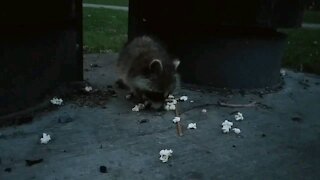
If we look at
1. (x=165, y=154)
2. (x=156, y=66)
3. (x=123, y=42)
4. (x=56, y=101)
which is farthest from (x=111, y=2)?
(x=165, y=154)

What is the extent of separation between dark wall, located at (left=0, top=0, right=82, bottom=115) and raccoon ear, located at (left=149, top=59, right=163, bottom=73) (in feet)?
3.87

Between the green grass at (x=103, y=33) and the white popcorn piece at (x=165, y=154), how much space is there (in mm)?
5421

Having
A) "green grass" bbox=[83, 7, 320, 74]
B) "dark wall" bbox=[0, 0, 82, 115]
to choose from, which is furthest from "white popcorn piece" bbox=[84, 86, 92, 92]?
"green grass" bbox=[83, 7, 320, 74]

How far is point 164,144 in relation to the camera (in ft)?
13.9

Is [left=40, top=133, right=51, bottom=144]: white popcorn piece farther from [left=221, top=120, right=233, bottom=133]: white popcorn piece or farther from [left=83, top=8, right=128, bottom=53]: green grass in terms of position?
[left=83, top=8, right=128, bottom=53]: green grass

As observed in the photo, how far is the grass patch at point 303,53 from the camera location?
8.42m

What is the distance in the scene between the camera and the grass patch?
842 cm

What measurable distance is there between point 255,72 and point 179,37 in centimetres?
115

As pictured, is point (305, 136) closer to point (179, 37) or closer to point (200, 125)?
point (200, 125)

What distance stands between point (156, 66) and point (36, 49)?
1.28m

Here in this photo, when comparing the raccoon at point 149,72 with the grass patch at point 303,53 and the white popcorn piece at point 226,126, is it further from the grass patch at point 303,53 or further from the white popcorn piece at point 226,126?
the grass patch at point 303,53

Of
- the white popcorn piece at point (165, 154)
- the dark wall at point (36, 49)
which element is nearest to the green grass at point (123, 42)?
the dark wall at point (36, 49)

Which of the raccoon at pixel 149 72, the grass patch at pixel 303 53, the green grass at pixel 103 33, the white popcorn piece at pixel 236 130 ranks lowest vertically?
the green grass at pixel 103 33

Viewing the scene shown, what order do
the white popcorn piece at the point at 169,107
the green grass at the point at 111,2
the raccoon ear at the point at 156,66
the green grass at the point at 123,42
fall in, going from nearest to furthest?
the raccoon ear at the point at 156,66 < the white popcorn piece at the point at 169,107 < the green grass at the point at 123,42 < the green grass at the point at 111,2
